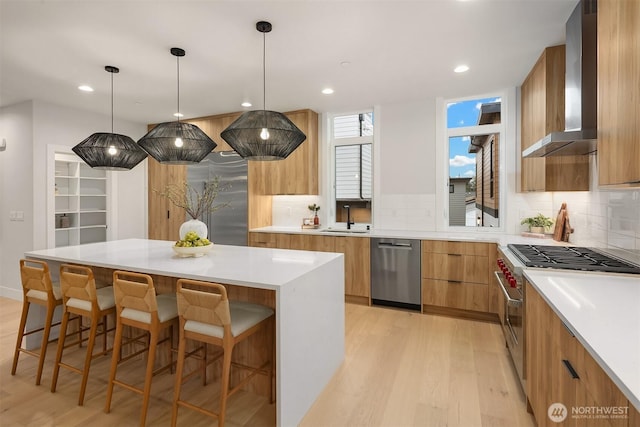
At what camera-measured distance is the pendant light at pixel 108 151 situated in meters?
2.79

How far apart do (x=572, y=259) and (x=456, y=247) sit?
1.43 meters

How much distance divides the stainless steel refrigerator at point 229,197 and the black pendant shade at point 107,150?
1880mm

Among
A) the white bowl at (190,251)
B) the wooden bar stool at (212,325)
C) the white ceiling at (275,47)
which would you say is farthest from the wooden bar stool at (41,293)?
the white ceiling at (275,47)

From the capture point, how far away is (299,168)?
4.62 metres

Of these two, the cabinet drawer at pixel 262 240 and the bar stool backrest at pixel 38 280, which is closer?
the bar stool backrest at pixel 38 280

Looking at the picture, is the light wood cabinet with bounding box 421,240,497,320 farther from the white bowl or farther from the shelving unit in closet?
the shelving unit in closet

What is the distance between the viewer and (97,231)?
5.02 meters

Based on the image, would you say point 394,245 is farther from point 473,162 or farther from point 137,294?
point 137,294

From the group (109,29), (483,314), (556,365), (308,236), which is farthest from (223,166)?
(556,365)

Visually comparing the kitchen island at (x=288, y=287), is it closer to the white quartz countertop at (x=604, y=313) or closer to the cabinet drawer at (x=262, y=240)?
the white quartz countertop at (x=604, y=313)

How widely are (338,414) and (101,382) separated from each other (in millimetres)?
1713

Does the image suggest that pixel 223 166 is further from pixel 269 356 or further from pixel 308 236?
pixel 269 356

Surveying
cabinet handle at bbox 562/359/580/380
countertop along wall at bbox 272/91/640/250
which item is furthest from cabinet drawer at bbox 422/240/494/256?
cabinet handle at bbox 562/359/580/380

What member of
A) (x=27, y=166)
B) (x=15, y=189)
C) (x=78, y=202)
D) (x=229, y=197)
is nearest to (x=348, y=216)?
(x=229, y=197)
